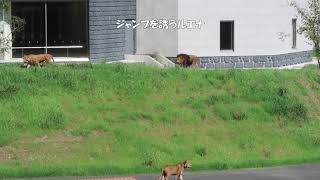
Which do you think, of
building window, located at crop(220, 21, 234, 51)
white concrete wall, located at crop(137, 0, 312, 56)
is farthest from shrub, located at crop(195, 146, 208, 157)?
building window, located at crop(220, 21, 234, 51)

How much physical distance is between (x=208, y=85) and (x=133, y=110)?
3368 millimetres

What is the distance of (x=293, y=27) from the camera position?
35.3m

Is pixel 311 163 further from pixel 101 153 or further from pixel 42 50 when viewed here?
pixel 42 50

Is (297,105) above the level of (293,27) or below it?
below

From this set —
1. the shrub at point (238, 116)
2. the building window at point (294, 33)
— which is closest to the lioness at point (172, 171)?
the shrub at point (238, 116)

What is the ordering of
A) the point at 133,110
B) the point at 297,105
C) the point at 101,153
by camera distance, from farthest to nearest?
the point at 297,105 < the point at 133,110 < the point at 101,153

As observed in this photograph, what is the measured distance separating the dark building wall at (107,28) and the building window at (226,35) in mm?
4075

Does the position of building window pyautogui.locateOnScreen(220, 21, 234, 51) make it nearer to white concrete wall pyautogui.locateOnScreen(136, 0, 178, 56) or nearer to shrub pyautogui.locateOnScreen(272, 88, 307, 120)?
white concrete wall pyautogui.locateOnScreen(136, 0, 178, 56)

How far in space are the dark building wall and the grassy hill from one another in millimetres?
7808

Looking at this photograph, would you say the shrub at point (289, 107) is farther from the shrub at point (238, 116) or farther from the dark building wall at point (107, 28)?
the dark building wall at point (107, 28)

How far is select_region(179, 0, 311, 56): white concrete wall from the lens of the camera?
1254 inches

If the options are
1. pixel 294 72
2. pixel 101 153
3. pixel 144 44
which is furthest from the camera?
pixel 144 44

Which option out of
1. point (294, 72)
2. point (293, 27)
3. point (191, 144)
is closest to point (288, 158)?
point (191, 144)

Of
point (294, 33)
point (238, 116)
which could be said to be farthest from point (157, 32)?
point (238, 116)
